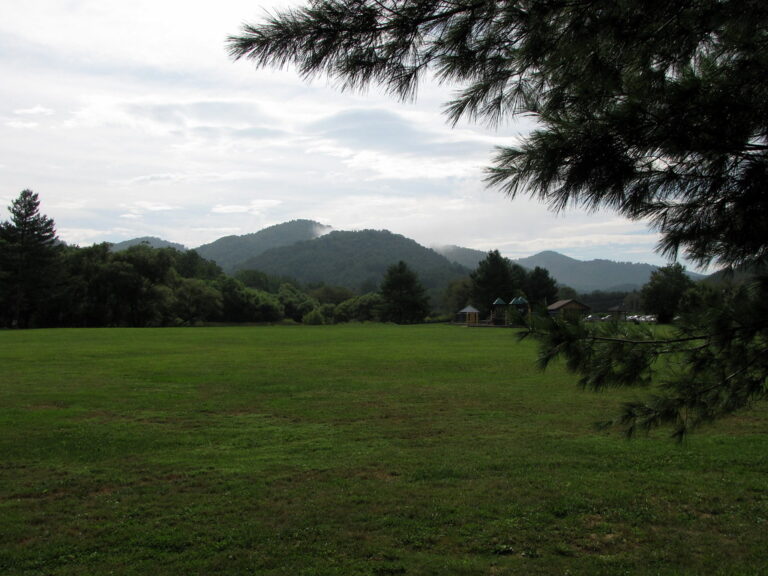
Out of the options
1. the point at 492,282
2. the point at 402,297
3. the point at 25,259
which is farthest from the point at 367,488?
the point at 402,297

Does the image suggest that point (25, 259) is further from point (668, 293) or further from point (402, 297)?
point (668, 293)

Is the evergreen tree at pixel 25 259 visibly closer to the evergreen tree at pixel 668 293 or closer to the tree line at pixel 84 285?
the tree line at pixel 84 285

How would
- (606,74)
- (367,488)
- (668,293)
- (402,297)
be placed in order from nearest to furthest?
1. (606,74)
2. (668,293)
3. (367,488)
4. (402,297)

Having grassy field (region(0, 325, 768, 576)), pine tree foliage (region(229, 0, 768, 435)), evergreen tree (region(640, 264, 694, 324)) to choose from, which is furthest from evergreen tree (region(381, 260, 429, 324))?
pine tree foliage (region(229, 0, 768, 435))

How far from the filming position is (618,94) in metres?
3.19

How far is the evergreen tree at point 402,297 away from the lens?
267ft

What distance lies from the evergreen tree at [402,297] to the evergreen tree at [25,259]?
145 ft

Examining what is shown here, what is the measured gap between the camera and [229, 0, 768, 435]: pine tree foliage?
2.95 meters

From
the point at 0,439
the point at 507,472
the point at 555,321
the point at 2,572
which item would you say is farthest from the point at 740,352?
the point at 0,439

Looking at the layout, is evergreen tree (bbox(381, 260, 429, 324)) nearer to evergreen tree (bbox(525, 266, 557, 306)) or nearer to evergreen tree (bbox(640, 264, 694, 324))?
evergreen tree (bbox(525, 266, 557, 306))

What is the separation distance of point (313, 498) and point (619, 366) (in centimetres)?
335

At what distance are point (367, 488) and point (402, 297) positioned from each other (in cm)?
7568

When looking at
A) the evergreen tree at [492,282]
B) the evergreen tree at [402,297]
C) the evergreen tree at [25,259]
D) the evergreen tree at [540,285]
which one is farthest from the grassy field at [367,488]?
the evergreen tree at [402,297]

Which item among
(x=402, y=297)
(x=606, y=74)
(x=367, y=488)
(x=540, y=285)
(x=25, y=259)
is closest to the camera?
(x=606, y=74)
